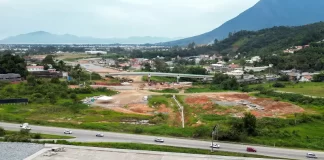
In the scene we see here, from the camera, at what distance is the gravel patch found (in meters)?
24.1

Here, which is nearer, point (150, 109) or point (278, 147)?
point (278, 147)

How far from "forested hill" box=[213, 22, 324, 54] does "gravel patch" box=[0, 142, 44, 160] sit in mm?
99225

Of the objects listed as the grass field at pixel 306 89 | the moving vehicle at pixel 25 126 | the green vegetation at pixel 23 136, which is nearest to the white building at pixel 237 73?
the grass field at pixel 306 89

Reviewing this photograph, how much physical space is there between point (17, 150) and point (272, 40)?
127m

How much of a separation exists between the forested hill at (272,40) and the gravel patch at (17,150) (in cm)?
9923

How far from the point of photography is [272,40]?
138 m

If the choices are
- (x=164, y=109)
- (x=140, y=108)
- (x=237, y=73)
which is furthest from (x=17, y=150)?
(x=237, y=73)

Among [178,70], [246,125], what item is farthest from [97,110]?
[178,70]

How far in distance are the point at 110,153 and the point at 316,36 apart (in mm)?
104702

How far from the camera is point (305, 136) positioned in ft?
105

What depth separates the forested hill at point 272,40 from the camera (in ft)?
380

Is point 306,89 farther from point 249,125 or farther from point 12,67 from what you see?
point 12,67

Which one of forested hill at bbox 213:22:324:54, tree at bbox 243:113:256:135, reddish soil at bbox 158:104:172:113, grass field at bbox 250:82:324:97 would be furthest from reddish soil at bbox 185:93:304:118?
forested hill at bbox 213:22:324:54

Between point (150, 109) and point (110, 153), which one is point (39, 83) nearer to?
point (150, 109)
